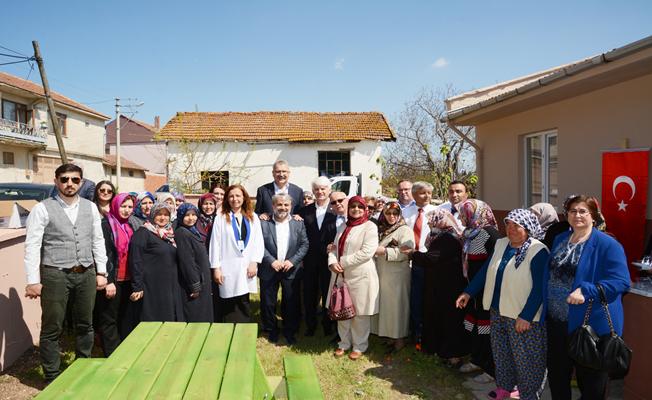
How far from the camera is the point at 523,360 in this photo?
322 centimetres

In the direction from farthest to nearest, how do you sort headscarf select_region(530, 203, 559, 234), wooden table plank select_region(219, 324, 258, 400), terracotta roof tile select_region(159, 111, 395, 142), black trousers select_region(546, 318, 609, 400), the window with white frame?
terracotta roof tile select_region(159, 111, 395, 142) < the window with white frame < headscarf select_region(530, 203, 559, 234) < black trousers select_region(546, 318, 609, 400) < wooden table plank select_region(219, 324, 258, 400)

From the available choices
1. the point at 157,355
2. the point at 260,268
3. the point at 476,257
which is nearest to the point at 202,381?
the point at 157,355

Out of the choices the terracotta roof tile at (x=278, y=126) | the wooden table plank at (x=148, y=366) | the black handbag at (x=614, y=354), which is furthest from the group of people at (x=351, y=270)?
the terracotta roof tile at (x=278, y=126)

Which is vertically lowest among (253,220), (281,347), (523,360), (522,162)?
(281,347)

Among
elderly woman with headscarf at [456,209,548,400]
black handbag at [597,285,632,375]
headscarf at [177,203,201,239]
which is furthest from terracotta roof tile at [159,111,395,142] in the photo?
black handbag at [597,285,632,375]

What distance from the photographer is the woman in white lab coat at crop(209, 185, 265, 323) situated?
15.4 feet

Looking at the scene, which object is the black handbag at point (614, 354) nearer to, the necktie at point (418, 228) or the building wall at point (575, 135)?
the necktie at point (418, 228)

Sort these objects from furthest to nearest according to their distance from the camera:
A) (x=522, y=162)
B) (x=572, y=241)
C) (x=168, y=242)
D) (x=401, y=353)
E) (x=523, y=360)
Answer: (x=522, y=162)
(x=401, y=353)
(x=168, y=242)
(x=523, y=360)
(x=572, y=241)

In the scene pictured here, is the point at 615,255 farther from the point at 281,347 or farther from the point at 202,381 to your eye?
the point at 281,347

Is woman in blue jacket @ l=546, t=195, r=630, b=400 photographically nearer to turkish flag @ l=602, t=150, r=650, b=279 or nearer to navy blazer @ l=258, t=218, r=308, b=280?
turkish flag @ l=602, t=150, r=650, b=279

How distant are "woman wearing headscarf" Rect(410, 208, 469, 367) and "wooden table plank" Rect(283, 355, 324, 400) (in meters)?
1.62

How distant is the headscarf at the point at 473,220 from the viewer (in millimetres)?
3863

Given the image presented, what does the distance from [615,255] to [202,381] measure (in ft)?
8.31

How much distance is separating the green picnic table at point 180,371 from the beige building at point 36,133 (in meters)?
25.7
